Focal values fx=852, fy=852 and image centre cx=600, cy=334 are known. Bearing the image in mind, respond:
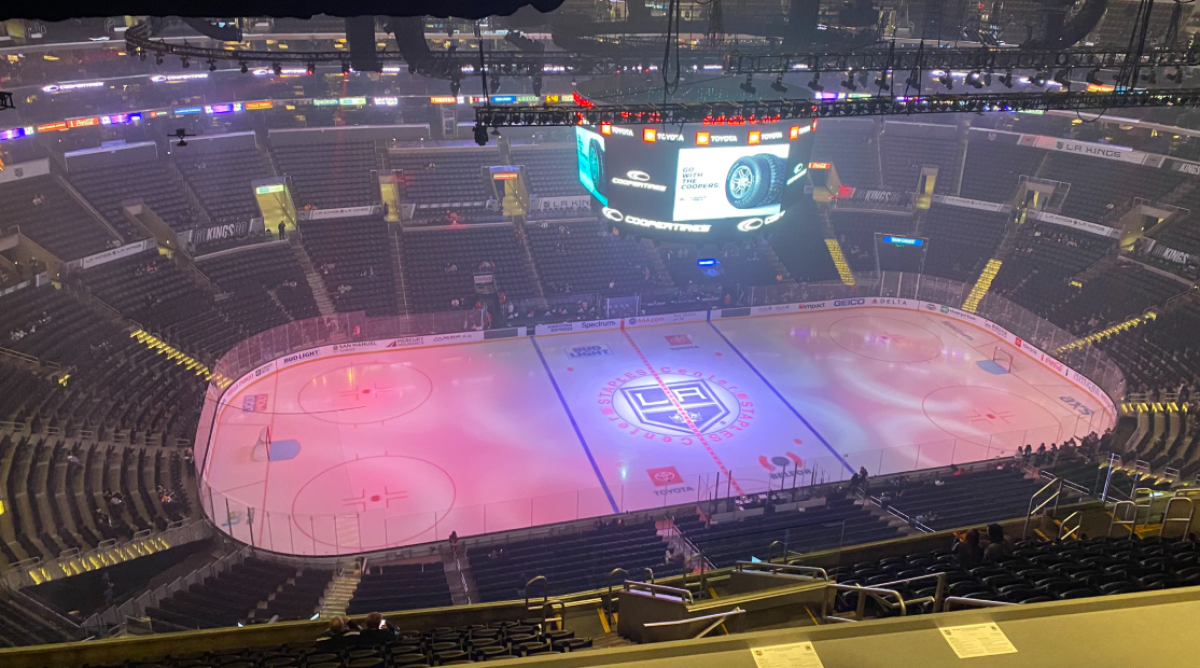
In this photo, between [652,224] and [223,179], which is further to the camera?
[223,179]

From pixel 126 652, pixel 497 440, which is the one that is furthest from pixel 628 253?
pixel 126 652

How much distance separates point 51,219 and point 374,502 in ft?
48.2

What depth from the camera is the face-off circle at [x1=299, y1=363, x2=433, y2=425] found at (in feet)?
74.3

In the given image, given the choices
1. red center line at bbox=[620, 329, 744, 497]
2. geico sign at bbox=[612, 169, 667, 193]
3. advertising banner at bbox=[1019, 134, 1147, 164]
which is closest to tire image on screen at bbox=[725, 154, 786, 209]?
geico sign at bbox=[612, 169, 667, 193]

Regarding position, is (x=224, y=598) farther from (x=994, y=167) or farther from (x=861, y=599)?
(x=994, y=167)

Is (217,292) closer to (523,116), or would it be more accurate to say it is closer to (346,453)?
(346,453)

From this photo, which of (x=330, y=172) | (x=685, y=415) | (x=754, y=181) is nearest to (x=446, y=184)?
(x=330, y=172)

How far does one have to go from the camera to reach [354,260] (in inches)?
1181

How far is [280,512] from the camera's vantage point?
59.4 feet

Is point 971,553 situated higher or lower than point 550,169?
lower

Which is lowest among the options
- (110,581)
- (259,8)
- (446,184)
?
(110,581)

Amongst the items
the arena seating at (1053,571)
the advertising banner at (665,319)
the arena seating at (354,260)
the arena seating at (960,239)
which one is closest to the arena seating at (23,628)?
the arena seating at (1053,571)

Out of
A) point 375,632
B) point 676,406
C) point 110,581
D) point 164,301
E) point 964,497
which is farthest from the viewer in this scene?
point 164,301

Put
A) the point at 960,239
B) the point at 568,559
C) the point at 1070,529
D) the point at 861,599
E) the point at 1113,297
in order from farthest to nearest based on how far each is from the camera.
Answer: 1. the point at 960,239
2. the point at 1113,297
3. the point at 568,559
4. the point at 1070,529
5. the point at 861,599
